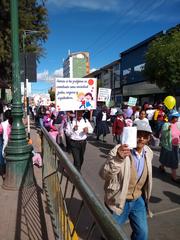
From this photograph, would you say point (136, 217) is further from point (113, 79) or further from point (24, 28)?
point (113, 79)

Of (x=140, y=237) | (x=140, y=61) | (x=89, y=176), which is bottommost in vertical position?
(x=89, y=176)

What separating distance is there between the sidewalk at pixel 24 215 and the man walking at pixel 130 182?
1140mm

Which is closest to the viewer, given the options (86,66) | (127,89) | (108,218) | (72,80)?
(108,218)

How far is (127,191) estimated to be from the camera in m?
3.40

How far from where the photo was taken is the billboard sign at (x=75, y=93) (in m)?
7.46

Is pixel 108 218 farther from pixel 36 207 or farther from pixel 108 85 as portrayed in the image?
pixel 108 85

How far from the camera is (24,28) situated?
86.8 feet

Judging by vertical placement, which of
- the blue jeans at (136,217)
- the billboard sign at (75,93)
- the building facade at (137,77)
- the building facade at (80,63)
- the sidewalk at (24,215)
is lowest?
the sidewalk at (24,215)

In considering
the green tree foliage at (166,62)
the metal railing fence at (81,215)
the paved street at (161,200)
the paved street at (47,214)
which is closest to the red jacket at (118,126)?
the paved street at (161,200)

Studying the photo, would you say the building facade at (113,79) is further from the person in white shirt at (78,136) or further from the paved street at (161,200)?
the person in white shirt at (78,136)

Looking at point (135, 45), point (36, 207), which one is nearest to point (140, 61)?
point (135, 45)

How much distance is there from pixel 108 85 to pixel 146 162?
215ft

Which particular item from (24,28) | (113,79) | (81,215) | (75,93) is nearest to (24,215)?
(81,215)

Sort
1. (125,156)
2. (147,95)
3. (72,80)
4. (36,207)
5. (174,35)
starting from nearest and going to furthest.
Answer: (125,156)
(36,207)
(72,80)
(174,35)
(147,95)
